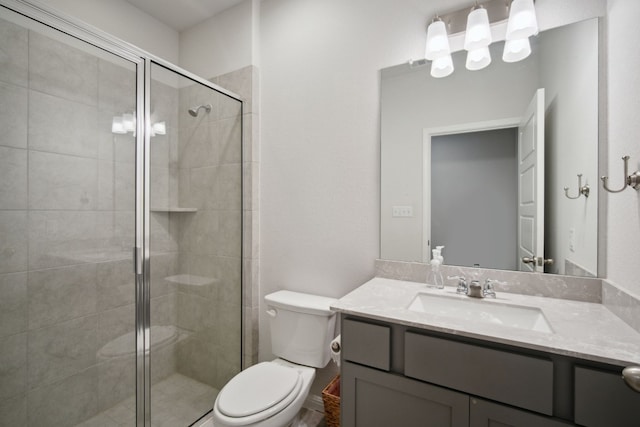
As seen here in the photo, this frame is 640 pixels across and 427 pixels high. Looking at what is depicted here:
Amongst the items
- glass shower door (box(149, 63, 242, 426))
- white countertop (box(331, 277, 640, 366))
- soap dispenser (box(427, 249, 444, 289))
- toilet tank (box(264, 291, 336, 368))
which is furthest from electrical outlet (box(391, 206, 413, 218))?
glass shower door (box(149, 63, 242, 426))

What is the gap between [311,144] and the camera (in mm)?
1850

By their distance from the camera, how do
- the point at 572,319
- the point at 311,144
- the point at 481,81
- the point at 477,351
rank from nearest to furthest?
1. the point at 477,351
2. the point at 572,319
3. the point at 481,81
4. the point at 311,144

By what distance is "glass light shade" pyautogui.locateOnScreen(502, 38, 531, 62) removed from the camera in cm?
129

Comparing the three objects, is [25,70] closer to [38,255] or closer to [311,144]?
[38,255]

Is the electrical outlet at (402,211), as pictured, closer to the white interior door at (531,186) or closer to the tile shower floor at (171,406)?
the white interior door at (531,186)

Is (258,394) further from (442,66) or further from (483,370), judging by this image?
(442,66)

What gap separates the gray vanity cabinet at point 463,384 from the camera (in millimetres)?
768

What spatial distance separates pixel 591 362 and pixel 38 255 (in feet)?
6.66

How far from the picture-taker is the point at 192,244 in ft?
5.88

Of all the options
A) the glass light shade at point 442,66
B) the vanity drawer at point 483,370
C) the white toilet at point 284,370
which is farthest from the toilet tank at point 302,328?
the glass light shade at point 442,66

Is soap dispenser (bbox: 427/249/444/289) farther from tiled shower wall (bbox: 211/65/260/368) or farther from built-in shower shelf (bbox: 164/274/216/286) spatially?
built-in shower shelf (bbox: 164/274/216/286)

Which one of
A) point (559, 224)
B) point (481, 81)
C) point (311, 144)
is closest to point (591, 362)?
point (559, 224)

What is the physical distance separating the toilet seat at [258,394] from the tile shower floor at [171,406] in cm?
50

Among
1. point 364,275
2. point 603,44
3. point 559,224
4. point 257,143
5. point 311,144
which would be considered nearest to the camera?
point 603,44
